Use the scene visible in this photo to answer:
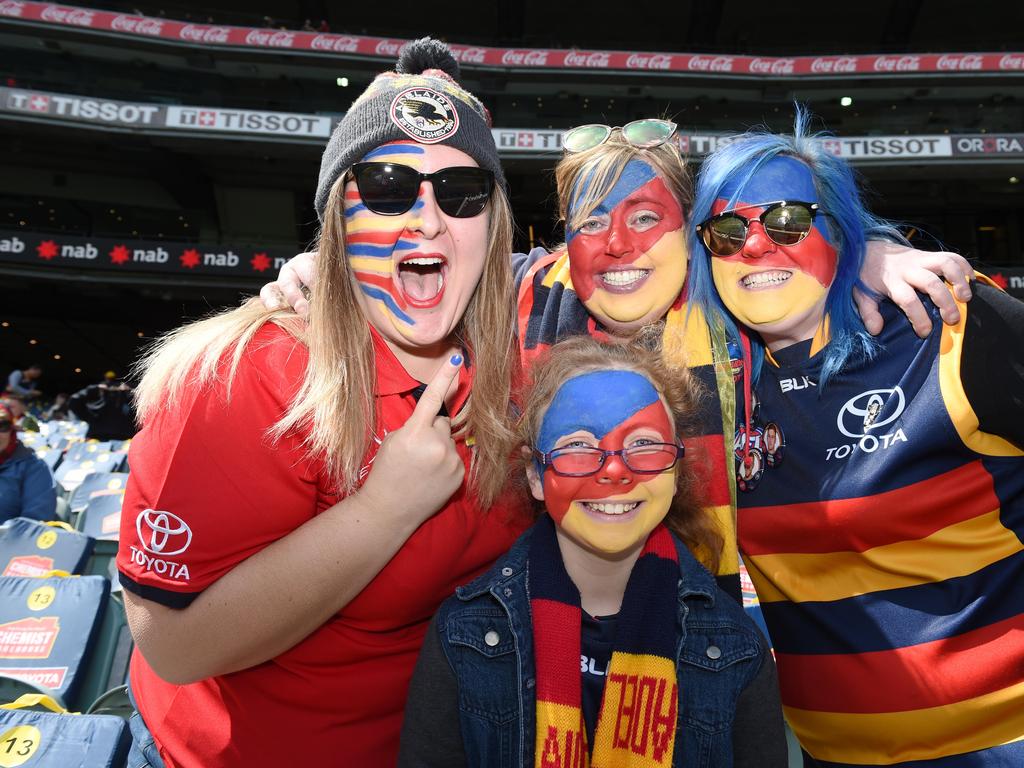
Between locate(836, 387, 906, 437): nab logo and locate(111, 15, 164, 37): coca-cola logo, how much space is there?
22.1 m

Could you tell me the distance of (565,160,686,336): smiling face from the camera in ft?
6.63

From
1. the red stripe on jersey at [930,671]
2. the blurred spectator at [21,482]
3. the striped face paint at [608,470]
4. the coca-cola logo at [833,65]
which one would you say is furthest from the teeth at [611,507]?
the coca-cola logo at [833,65]

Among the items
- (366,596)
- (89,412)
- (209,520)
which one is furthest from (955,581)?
(89,412)

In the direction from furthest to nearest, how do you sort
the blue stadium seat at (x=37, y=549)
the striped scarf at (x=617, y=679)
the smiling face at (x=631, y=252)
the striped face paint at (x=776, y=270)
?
the blue stadium seat at (x=37, y=549) < the smiling face at (x=631, y=252) < the striped face paint at (x=776, y=270) < the striped scarf at (x=617, y=679)

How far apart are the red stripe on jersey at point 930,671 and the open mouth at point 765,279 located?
0.96m

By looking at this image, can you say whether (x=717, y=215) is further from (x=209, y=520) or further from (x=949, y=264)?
(x=209, y=520)

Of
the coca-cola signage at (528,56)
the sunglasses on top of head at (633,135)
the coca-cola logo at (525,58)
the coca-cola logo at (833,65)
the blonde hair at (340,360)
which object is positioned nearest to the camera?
the blonde hair at (340,360)

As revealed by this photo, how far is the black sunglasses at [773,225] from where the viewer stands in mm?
1850

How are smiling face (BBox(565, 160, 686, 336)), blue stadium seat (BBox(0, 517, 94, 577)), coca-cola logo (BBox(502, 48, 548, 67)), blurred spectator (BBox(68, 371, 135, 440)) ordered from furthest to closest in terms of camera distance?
coca-cola logo (BBox(502, 48, 548, 67))
blurred spectator (BBox(68, 371, 135, 440))
blue stadium seat (BBox(0, 517, 94, 577))
smiling face (BBox(565, 160, 686, 336))

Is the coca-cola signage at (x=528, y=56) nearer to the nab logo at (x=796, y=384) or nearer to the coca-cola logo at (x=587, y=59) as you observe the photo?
the coca-cola logo at (x=587, y=59)

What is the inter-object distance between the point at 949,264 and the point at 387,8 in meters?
26.2

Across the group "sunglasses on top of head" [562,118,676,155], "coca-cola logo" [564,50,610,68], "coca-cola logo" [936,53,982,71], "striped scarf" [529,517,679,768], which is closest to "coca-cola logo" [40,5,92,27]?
"coca-cola logo" [564,50,610,68]

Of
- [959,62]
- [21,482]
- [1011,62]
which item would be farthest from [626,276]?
[1011,62]

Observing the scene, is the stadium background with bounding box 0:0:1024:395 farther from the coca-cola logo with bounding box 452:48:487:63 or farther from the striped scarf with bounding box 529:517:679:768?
the striped scarf with bounding box 529:517:679:768
